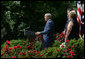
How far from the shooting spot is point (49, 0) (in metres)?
1.52

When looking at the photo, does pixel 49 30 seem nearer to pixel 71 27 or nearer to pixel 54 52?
pixel 71 27

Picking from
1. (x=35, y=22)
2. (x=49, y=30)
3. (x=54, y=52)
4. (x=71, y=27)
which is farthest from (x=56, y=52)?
(x=35, y=22)

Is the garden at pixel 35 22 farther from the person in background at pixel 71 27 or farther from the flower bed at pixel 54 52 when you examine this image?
the person in background at pixel 71 27

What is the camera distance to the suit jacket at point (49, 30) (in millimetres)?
5254

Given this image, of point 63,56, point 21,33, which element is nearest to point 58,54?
point 63,56

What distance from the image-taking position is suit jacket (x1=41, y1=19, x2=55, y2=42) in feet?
17.2

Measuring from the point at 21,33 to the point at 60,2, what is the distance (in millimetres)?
7092

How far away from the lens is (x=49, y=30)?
17.5 ft

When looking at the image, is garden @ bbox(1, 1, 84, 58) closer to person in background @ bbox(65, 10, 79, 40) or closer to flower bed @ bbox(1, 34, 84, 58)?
flower bed @ bbox(1, 34, 84, 58)

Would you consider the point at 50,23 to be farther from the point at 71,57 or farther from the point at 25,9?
the point at 25,9

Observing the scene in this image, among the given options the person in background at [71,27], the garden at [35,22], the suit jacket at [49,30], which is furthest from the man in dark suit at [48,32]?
the person in background at [71,27]

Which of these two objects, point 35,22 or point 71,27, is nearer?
point 35,22

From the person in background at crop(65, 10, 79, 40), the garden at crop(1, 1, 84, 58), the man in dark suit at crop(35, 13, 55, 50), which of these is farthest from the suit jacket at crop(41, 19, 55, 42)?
the person in background at crop(65, 10, 79, 40)

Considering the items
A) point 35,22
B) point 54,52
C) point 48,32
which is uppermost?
point 35,22
